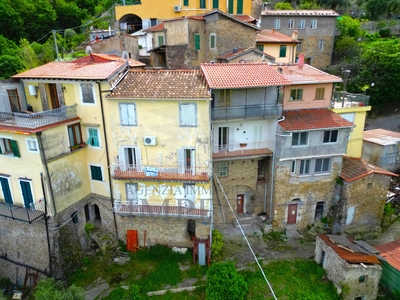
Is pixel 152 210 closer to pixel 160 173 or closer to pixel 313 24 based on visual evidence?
pixel 160 173

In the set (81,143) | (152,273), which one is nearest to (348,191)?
(152,273)

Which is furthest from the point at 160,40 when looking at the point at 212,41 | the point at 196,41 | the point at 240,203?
the point at 240,203

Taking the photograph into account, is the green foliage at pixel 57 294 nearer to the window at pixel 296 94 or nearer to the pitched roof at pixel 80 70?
the pitched roof at pixel 80 70

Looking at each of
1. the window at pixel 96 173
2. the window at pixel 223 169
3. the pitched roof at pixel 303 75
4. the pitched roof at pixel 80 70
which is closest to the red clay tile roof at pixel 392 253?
the window at pixel 223 169

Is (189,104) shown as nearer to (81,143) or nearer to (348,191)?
(81,143)

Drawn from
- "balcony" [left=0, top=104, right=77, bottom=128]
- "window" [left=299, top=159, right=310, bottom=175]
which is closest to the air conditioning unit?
"balcony" [left=0, top=104, right=77, bottom=128]

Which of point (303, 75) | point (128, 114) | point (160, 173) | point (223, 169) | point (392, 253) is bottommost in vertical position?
point (392, 253)
